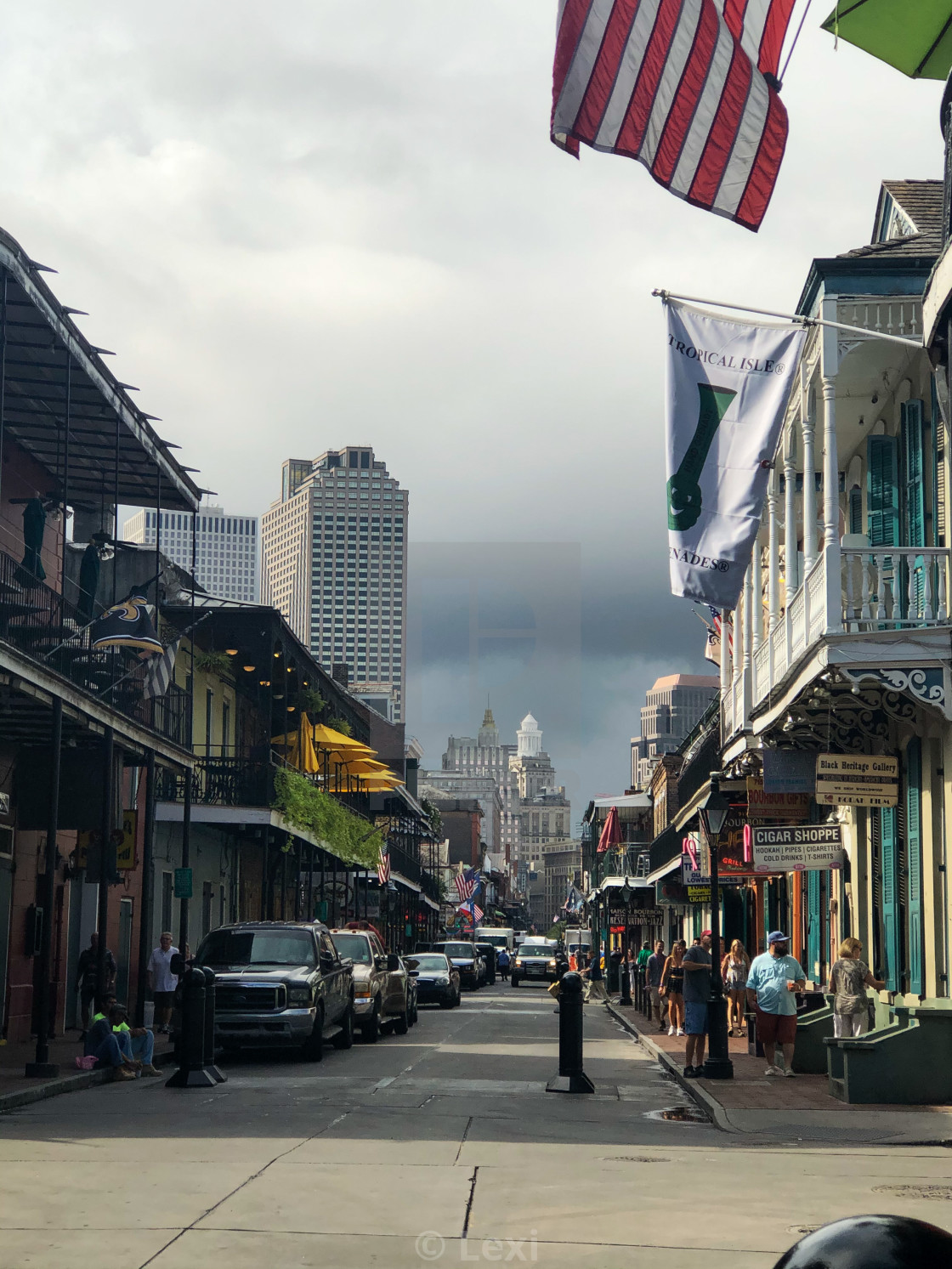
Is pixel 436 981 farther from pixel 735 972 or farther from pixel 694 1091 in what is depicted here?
pixel 694 1091

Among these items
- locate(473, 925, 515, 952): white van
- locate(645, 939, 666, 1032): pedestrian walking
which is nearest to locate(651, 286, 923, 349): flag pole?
locate(645, 939, 666, 1032): pedestrian walking

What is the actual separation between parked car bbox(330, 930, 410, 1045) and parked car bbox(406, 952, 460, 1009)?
1077 centimetres

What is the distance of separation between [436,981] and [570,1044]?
2373cm

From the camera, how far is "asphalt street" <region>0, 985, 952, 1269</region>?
7523 mm

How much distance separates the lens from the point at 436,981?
39.2m

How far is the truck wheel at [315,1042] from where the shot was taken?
1999 centimetres

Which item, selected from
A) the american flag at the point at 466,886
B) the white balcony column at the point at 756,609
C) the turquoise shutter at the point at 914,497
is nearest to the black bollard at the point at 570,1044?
the turquoise shutter at the point at 914,497

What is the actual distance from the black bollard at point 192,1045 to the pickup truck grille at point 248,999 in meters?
3.49

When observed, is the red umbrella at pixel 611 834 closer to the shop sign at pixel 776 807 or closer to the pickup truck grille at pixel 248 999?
the shop sign at pixel 776 807

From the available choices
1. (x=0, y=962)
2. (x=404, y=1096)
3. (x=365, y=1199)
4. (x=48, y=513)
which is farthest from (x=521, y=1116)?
(x=48, y=513)

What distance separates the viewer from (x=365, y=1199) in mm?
8812

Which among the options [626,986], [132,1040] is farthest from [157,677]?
[626,986]

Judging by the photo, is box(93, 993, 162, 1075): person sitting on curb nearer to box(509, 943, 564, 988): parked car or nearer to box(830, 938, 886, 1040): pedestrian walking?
box(830, 938, 886, 1040): pedestrian walking

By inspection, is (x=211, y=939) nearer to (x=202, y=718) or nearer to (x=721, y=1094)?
(x=721, y=1094)
